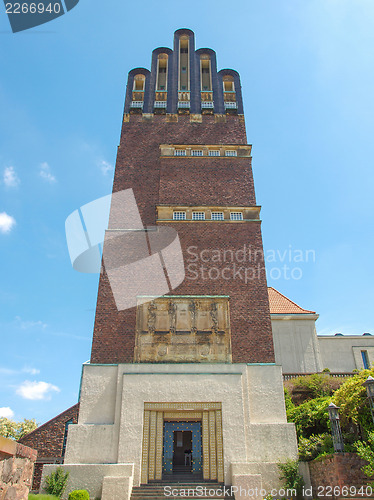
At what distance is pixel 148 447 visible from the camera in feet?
53.8

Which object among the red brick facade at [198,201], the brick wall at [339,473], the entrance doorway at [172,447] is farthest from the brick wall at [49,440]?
the brick wall at [339,473]

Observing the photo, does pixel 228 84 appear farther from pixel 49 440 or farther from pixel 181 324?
pixel 49 440

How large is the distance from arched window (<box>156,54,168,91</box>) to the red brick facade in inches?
157

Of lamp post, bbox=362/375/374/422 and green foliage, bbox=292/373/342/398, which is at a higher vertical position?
green foliage, bbox=292/373/342/398

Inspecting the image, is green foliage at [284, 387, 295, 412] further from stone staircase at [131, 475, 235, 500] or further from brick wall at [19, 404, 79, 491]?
brick wall at [19, 404, 79, 491]

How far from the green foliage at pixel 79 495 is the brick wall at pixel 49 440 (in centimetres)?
897

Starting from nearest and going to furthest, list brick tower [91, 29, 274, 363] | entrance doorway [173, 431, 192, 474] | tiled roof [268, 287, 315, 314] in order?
brick tower [91, 29, 274, 363] < entrance doorway [173, 431, 192, 474] < tiled roof [268, 287, 315, 314]

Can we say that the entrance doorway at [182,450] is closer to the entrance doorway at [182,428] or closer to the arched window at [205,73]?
the entrance doorway at [182,428]

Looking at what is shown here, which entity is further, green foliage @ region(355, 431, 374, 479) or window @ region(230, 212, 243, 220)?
window @ region(230, 212, 243, 220)

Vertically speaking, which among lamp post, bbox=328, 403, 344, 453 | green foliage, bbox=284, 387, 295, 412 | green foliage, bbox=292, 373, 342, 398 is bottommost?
lamp post, bbox=328, 403, 344, 453

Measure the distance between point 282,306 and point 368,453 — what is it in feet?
53.4

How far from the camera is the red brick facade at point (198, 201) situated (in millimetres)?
19266

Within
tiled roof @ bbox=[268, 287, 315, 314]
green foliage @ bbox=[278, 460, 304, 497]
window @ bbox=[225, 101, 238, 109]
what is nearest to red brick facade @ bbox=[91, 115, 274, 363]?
window @ bbox=[225, 101, 238, 109]

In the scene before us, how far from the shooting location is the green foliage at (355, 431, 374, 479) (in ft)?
40.7
